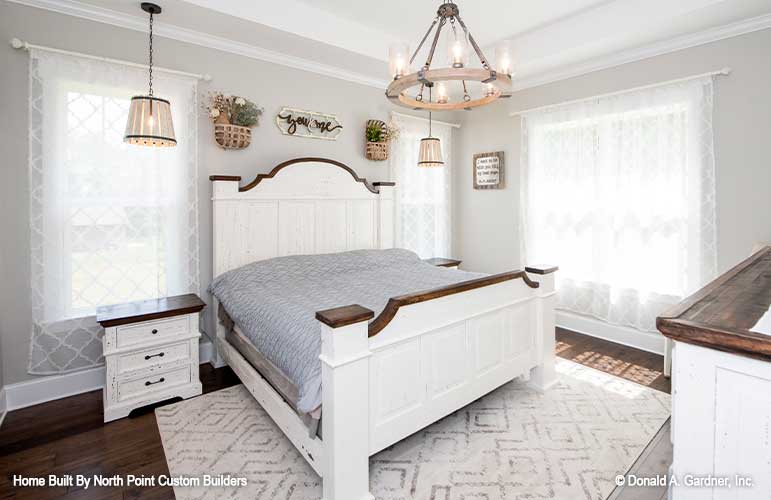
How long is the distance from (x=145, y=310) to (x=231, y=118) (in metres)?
1.65

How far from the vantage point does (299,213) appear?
355 centimetres

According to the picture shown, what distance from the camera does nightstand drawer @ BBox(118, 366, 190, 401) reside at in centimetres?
245

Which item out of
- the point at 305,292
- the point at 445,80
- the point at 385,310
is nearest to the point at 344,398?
the point at 385,310

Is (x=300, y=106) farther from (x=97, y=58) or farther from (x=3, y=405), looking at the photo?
(x=3, y=405)

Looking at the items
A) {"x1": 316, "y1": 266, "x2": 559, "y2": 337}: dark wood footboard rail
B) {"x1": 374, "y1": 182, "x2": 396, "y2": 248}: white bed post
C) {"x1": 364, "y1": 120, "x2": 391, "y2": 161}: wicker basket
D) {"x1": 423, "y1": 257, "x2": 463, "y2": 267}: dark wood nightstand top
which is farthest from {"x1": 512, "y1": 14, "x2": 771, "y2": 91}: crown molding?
{"x1": 316, "y1": 266, "x2": 559, "y2": 337}: dark wood footboard rail

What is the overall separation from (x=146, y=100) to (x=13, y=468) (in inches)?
83.0

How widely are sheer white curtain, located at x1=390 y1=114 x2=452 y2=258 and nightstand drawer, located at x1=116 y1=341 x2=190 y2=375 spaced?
2495mm

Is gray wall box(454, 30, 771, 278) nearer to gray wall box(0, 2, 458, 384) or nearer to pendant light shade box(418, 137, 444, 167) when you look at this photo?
pendant light shade box(418, 137, 444, 167)

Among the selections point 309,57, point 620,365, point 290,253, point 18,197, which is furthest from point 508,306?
point 18,197

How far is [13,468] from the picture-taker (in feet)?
6.43

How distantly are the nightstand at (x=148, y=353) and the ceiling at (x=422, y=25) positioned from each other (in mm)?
2026

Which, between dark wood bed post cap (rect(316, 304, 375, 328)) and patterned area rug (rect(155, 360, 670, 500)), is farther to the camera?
patterned area rug (rect(155, 360, 670, 500))

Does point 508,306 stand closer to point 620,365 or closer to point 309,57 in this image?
point 620,365

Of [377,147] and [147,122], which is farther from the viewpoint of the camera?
[377,147]
